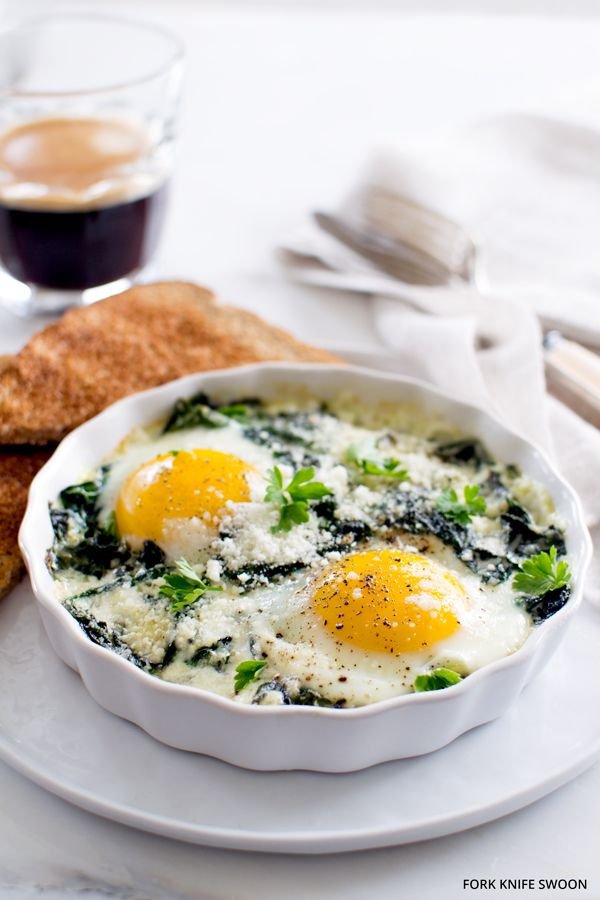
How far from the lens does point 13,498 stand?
9.07ft

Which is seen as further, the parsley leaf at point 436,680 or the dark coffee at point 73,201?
the dark coffee at point 73,201

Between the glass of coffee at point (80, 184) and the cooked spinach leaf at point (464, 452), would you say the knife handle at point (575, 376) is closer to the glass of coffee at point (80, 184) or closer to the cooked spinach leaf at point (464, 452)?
the cooked spinach leaf at point (464, 452)

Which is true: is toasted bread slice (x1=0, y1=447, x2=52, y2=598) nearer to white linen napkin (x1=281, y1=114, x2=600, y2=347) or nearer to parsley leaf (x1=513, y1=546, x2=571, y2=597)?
parsley leaf (x1=513, y1=546, x2=571, y2=597)

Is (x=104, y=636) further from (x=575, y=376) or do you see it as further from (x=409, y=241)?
(x=409, y=241)

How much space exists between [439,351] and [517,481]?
790 millimetres

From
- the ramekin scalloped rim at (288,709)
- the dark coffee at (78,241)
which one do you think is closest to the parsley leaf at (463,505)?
the ramekin scalloped rim at (288,709)

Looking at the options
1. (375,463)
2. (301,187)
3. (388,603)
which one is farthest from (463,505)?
(301,187)

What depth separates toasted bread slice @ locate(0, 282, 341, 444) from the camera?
118 inches

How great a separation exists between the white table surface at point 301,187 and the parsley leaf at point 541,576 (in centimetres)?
44

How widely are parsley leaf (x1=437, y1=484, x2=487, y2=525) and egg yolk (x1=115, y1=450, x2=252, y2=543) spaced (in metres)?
0.55

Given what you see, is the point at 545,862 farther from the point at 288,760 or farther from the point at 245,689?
the point at 245,689

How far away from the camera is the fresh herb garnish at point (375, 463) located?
2820 millimetres

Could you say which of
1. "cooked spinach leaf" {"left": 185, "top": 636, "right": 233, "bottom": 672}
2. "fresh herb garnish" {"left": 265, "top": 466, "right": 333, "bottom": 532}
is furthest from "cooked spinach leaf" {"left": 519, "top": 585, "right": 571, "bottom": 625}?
"cooked spinach leaf" {"left": 185, "top": 636, "right": 233, "bottom": 672}

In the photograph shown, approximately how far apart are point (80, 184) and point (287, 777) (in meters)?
2.33
